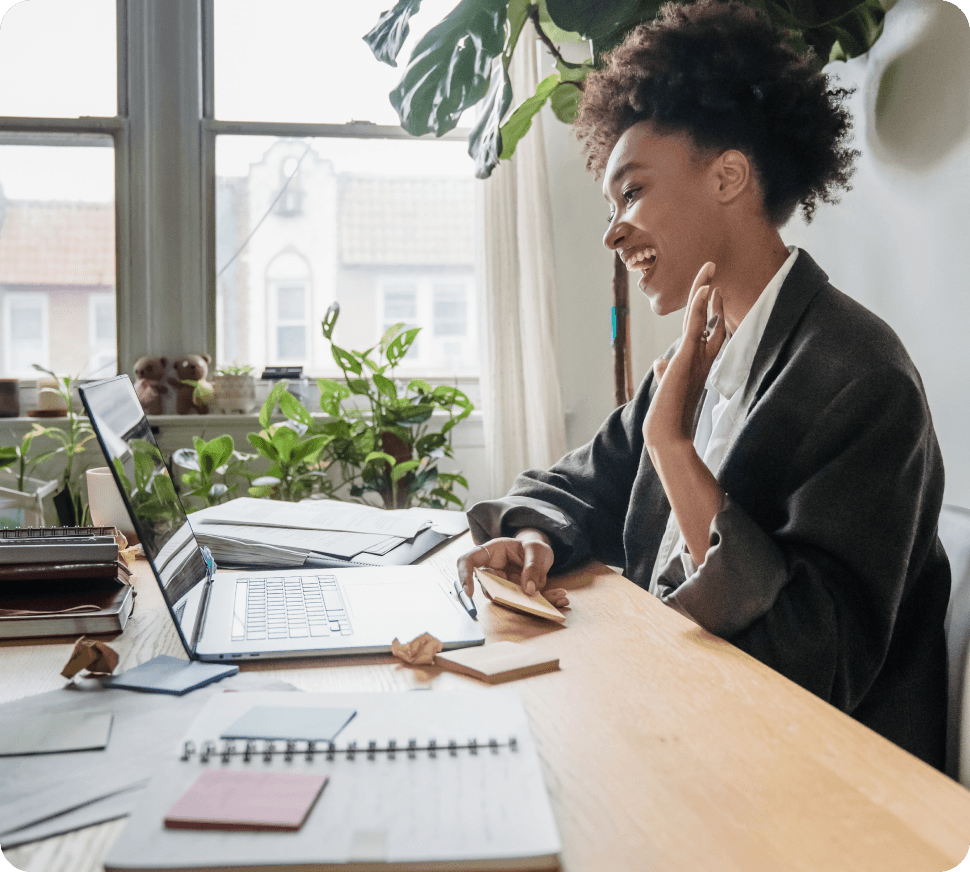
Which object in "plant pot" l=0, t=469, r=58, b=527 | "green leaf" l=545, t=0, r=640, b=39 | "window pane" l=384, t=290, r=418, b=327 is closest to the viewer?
"plant pot" l=0, t=469, r=58, b=527

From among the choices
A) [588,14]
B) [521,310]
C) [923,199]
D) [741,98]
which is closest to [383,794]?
[741,98]

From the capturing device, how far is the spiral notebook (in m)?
0.40

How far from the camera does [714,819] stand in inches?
17.6

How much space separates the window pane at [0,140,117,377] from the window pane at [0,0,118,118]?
0.41ft

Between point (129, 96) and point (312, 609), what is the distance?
245 cm

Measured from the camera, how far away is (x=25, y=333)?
2756 millimetres

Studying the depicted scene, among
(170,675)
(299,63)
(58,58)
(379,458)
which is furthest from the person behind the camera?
(299,63)

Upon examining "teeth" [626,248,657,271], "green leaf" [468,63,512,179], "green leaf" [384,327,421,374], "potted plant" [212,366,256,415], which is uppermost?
"green leaf" [468,63,512,179]

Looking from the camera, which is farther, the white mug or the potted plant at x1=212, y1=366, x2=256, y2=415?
the potted plant at x1=212, y1=366, x2=256, y2=415

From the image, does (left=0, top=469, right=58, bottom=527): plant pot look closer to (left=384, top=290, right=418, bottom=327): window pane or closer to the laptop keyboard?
the laptop keyboard

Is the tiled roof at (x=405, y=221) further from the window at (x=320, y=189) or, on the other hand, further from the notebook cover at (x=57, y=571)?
the notebook cover at (x=57, y=571)

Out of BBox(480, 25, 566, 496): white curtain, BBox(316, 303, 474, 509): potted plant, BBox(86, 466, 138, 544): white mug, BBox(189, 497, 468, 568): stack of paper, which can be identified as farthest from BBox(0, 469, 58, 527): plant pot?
BBox(480, 25, 566, 496): white curtain

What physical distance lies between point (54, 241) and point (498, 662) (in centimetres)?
262

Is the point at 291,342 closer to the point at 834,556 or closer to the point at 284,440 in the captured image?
the point at 284,440
